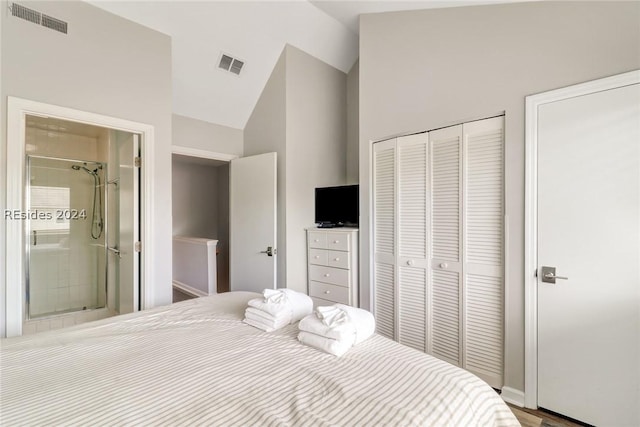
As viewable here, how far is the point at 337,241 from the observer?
2904 millimetres

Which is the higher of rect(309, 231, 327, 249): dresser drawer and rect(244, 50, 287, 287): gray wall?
rect(244, 50, 287, 287): gray wall

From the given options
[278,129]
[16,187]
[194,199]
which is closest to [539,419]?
[278,129]

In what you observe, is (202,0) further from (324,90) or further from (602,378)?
(602,378)

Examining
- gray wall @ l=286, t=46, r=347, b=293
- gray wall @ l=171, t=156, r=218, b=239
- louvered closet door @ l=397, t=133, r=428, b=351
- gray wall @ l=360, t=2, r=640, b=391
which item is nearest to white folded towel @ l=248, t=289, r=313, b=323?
louvered closet door @ l=397, t=133, r=428, b=351

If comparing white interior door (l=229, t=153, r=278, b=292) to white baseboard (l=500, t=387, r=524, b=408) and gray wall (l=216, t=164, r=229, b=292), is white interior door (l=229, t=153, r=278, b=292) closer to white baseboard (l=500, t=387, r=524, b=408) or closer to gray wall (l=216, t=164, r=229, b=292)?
gray wall (l=216, t=164, r=229, b=292)

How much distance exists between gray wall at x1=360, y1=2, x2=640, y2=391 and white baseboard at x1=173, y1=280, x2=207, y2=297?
2673 mm

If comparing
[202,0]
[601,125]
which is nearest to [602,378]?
[601,125]

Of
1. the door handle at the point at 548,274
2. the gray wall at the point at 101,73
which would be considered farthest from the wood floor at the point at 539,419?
the gray wall at the point at 101,73

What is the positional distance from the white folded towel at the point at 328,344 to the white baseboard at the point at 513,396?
1448 millimetres

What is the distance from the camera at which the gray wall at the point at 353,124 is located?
3.62 m

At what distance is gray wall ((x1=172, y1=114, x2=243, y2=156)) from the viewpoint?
3.18 meters

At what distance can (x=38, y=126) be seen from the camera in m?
3.16

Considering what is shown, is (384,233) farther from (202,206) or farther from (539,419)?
(202,206)

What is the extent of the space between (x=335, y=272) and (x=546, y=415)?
182cm
